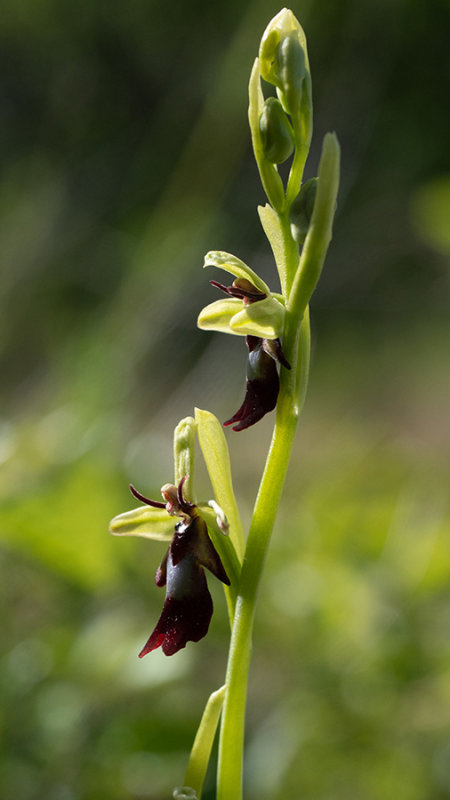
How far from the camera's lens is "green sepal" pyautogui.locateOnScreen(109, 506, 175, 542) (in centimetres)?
45

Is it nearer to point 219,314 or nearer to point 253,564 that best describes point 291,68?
point 219,314

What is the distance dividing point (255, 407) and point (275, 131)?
15cm

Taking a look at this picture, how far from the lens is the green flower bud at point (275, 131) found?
0.41m

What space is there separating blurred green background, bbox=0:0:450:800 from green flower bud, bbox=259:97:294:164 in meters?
0.51

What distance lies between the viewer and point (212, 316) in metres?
0.44

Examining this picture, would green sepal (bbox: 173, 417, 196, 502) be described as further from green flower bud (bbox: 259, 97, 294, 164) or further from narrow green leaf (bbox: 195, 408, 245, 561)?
green flower bud (bbox: 259, 97, 294, 164)

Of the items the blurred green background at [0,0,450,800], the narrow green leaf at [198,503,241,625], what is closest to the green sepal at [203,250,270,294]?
the narrow green leaf at [198,503,241,625]

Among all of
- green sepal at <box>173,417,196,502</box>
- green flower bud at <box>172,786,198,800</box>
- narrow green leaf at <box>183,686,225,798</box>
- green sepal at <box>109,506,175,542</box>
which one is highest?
green sepal at <box>173,417,196,502</box>

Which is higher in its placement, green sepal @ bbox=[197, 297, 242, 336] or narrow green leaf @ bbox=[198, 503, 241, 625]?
green sepal @ bbox=[197, 297, 242, 336]

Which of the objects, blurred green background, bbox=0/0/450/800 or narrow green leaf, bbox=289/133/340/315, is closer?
narrow green leaf, bbox=289/133/340/315

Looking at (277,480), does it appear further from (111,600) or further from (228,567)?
(111,600)

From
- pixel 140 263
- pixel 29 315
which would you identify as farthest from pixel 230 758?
pixel 29 315

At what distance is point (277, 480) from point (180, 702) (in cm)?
54

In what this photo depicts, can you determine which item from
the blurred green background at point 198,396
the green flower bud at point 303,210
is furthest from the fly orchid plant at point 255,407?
the blurred green background at point 198,396
